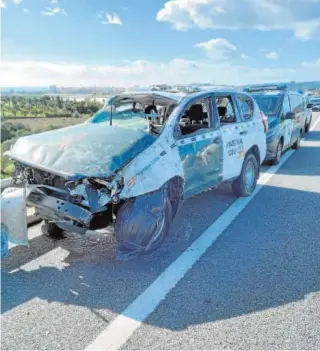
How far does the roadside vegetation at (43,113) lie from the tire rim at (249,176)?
3.31 meters

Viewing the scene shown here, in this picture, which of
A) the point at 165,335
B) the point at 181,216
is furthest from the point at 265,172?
the point at 165,335

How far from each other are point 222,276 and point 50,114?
960 centimetres

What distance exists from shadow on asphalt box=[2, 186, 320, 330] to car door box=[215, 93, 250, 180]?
135 cm

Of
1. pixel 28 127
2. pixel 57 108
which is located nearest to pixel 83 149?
pixel 28 127

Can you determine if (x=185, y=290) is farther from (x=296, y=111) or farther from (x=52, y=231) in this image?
(x=296, y=111)

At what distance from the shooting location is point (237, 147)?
6047 mm

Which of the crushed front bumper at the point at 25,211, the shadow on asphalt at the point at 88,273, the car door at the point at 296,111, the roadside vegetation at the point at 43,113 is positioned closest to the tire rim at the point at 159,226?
the shadow on asphalt at the point at 88,273

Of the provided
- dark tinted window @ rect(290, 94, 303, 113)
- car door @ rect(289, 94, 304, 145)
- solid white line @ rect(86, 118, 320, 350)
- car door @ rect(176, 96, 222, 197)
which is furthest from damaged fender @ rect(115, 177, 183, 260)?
dark tinted window @ rect(290, 94, 303, 113)

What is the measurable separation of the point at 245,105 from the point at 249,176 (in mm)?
1246

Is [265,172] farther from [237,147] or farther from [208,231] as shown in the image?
[208,231]

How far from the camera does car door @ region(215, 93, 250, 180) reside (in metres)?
5.73

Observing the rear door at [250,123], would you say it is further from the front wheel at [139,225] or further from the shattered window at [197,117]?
the front wheel at [139,225]

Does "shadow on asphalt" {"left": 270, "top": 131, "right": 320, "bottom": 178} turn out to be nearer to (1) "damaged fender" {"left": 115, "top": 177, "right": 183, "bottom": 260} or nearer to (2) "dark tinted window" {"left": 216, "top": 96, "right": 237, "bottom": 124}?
(2) "dark tinted window" {"left": 216, "top": 96, "right": 237, "bottom": 124}

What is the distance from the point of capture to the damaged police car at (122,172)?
3723mm
